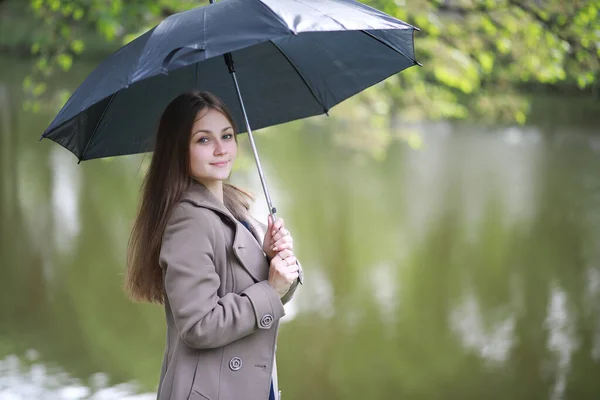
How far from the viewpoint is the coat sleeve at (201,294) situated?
5.50 feet

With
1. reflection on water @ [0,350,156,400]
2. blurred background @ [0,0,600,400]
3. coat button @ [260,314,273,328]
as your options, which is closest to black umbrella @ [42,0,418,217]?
coat button @ [260,314,273,328]

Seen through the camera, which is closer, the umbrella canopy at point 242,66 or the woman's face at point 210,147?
the umbrella canopy at point 242,66

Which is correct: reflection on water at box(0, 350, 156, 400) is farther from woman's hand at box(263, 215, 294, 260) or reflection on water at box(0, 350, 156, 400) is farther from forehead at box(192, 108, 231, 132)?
forehead at box(192, 108, 231, 132)

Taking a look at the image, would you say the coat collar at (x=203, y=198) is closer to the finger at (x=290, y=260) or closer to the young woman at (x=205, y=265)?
the young woman at (x=205, y=265)

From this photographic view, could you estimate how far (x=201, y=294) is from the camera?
168 centimetres

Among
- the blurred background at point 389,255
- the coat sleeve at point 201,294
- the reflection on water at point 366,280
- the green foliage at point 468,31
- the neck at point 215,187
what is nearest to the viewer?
the coat sleeve at point 201,294

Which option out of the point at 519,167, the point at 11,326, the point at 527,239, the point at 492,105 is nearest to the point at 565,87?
the point at 519,167

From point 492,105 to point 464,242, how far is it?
123 inches

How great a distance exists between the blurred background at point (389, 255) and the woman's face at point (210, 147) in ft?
9.27

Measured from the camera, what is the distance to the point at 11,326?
5914mm

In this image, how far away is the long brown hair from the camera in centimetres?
182

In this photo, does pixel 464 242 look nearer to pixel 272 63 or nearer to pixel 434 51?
pixel 434 51

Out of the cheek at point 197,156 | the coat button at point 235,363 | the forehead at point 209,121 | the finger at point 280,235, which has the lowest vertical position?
the coat button at point 235,363

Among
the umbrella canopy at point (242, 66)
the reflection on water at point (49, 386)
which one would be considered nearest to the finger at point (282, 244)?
the umbrella canopy at point (242, 66)
